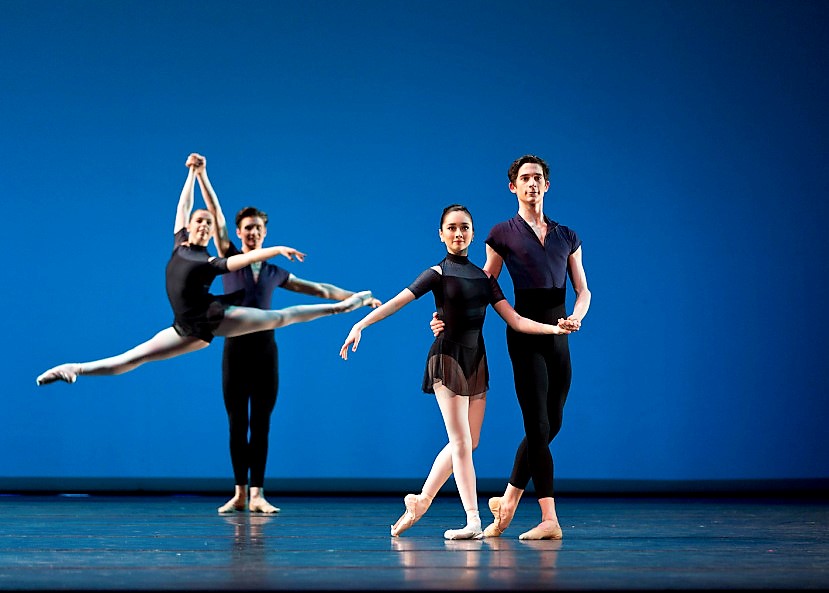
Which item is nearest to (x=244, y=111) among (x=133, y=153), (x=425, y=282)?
(x=133, y=153)

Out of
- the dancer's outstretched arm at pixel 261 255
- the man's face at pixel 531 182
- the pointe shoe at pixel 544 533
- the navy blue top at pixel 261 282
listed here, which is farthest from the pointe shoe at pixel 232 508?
the man's face at pixel 531 182

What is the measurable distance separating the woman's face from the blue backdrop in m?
2.67

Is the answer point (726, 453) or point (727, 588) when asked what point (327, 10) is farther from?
point (727, 588)

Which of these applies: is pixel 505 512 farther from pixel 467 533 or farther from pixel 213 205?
pixel 213 205

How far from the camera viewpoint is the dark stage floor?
2639 mm

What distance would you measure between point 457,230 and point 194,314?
1128mm

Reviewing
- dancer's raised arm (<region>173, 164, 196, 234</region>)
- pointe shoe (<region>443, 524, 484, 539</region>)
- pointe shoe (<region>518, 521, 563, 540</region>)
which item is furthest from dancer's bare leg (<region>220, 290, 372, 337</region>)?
pointe shoe (<region>518, 521, 563, 540</region>)

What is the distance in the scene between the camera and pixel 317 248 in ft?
22.0

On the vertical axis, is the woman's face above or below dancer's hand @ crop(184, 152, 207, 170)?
below

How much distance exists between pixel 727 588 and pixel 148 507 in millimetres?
3745

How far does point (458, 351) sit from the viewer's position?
3.90 meters

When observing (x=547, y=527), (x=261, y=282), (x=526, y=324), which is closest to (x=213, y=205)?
(x=261, y=282)

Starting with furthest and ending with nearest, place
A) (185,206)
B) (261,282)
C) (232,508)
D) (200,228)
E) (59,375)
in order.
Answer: (232,508) → (261,282) → (185,206) → (200,228) → (59,375)

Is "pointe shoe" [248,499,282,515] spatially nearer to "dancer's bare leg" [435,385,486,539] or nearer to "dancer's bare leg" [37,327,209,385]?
"dancer's bare leg" [37,327,209,385]
